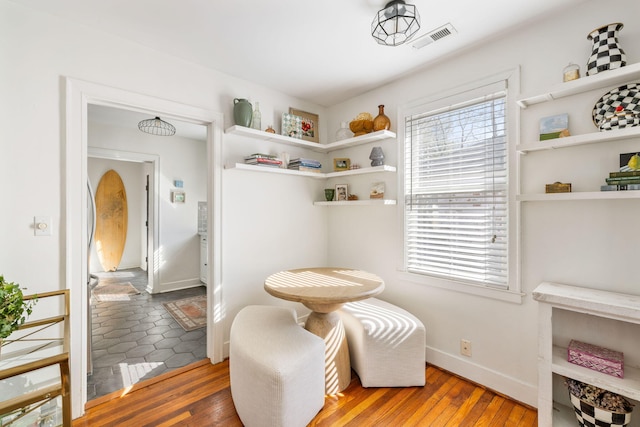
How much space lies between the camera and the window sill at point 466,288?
1991mm

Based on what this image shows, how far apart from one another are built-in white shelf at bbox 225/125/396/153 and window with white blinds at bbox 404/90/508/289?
0.87ft

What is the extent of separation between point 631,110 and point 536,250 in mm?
893

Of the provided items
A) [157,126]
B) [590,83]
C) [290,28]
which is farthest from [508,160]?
[157,126]

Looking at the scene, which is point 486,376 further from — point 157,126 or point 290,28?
point 157,126

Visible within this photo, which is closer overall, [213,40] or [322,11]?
[322,11]

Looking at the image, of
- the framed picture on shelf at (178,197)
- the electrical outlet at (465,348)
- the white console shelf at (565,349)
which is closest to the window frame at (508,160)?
the white console shelf at (565,349)

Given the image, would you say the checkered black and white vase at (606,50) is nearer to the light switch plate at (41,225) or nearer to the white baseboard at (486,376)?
the white baseboard at (486,376)

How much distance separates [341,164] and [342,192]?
298 millimetres

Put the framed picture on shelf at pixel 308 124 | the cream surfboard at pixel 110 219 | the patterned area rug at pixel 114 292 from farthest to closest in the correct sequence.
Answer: the cream surfboard at pixel 110 219 < the patterned area rug at pixel 114 292 < the framed picture on shelf at pixel 308 124

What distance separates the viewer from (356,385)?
2.18m

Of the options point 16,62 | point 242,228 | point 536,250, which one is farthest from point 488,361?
point 16,62

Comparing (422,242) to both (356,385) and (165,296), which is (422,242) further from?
(165,296)

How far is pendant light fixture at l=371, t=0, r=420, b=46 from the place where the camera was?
1.66 meters

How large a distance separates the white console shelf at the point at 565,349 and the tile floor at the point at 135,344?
253 centimetres
